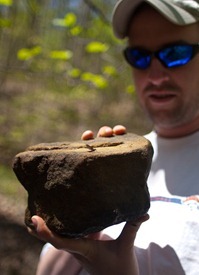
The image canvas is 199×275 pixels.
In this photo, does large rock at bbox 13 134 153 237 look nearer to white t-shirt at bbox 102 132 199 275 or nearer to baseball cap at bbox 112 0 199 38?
white t-shirt at bbox 102 132 199 275

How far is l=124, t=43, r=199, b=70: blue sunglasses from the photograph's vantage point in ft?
6.00

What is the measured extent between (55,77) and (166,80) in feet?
14.3

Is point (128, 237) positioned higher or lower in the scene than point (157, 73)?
lower

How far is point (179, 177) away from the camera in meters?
1.65

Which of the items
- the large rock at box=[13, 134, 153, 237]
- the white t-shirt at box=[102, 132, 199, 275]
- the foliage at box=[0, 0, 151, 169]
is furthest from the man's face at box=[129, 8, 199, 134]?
the foliage at box=[0, 0, 151, 169]

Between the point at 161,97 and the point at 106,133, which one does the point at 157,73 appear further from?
the point at 106,133

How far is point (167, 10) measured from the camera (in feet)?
5.97

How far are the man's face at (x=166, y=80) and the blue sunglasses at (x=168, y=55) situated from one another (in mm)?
19

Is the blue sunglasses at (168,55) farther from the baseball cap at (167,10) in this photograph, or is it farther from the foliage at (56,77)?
the foliage at (56,77)

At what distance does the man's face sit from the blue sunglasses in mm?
19

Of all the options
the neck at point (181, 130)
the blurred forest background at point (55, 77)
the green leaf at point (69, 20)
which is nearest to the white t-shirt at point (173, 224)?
the neck at point (181, 130)

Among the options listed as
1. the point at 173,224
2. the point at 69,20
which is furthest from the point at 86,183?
the point at 69,20

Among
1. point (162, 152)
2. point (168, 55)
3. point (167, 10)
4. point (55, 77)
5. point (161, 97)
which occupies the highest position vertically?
point (167, 10)

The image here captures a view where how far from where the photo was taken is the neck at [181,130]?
1.83 metres
